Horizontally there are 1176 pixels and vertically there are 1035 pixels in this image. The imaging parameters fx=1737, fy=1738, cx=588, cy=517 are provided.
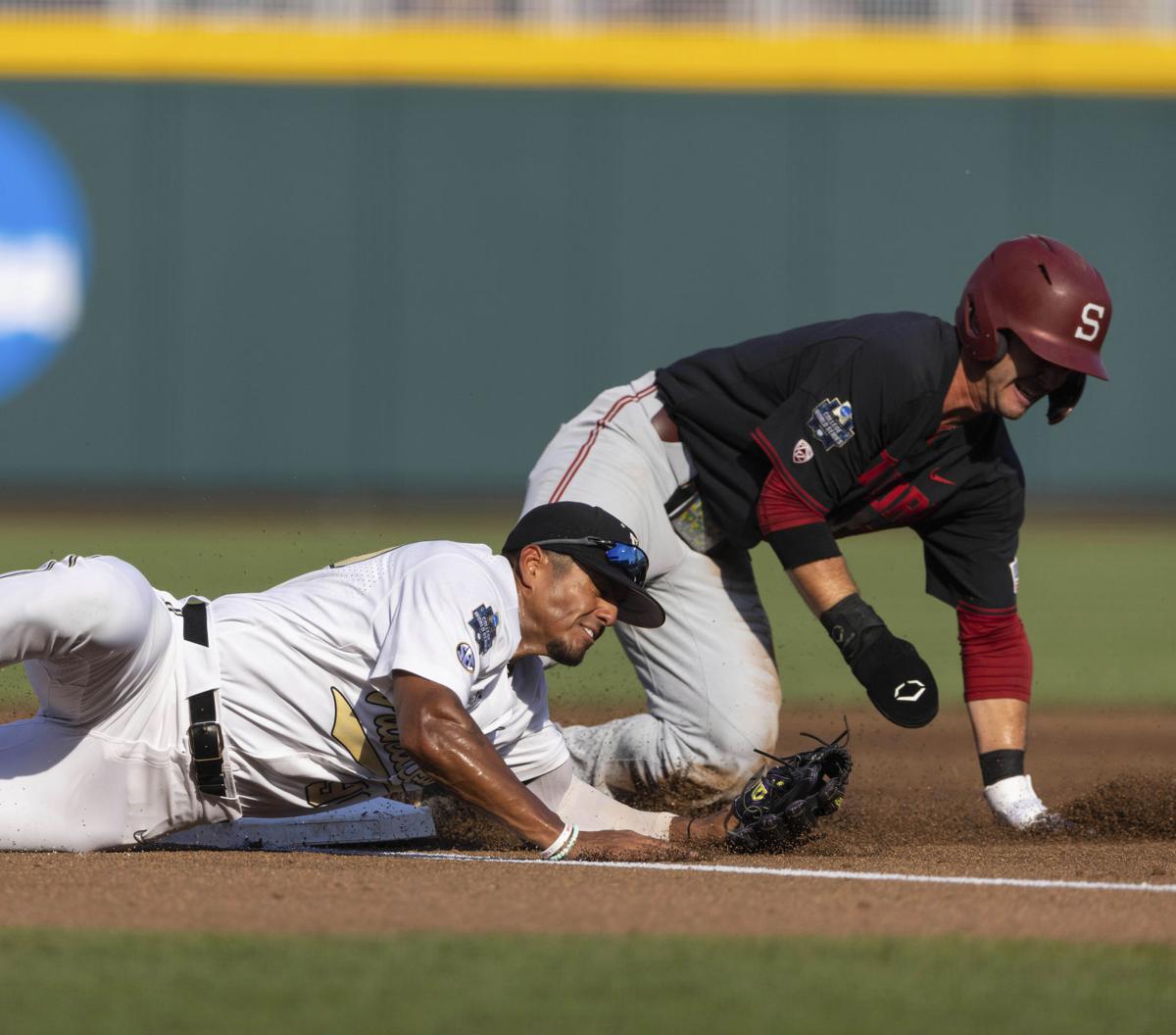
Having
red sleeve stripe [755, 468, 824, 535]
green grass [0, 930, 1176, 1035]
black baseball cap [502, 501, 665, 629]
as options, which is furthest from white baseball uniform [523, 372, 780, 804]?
green grass [0, 930, 1176, 1035]

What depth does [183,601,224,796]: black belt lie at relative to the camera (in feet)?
13.9

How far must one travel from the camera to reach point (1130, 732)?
753 centimetres

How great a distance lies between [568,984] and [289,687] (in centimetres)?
150

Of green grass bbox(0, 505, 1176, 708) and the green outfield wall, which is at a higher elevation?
the green outfield wall

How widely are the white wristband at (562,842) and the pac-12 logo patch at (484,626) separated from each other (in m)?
0.48

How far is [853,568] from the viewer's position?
1346 centimetres

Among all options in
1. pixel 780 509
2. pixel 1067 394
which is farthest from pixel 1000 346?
pixel 780 509

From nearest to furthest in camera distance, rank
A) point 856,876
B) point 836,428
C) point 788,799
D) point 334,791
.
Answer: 1. point 856,876
2. point 334,791
3. point 788,799
4. point 836,428

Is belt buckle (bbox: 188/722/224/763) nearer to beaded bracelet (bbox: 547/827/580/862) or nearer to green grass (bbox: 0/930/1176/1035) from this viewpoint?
beaded bracelet (bbox: 547/827/580/862)

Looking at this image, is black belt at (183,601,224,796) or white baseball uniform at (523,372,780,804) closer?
black belt at (183,601,224,796)

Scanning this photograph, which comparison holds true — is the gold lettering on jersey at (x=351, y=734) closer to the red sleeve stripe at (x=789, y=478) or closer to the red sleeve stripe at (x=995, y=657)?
the red sleeve stripe at (x=789, y=478)

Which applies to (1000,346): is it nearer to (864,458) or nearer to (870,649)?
(864,458)

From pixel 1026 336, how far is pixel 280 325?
40.6 feet

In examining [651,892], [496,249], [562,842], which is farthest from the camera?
[496,249]
